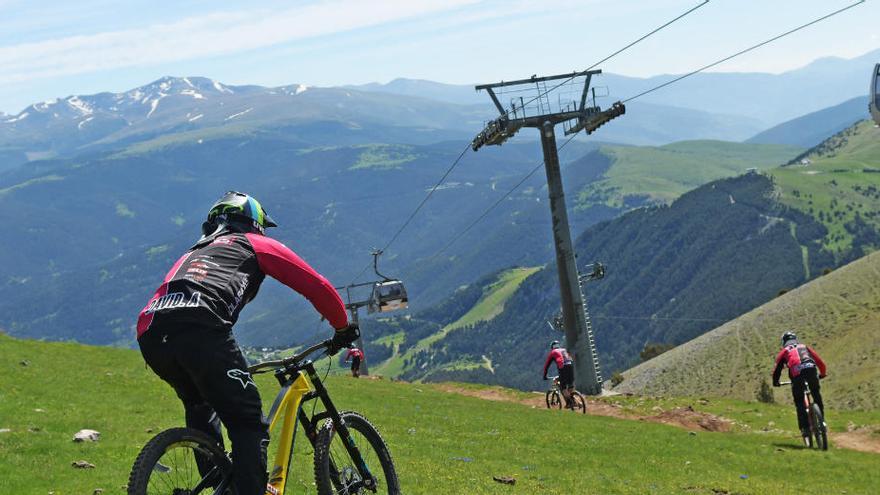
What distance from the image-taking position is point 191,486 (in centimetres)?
795

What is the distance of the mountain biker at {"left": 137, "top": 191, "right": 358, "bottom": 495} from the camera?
7.75m

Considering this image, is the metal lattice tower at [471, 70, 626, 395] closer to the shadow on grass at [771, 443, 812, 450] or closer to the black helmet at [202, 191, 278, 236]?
the shadow on grass at [771, 443, 812, 450]

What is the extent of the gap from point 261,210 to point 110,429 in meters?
12.3

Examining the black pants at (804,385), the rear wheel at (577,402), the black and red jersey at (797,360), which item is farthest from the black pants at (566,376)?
the black pants at (804,385)

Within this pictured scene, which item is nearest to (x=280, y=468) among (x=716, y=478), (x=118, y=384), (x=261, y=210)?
(x=261, y=210)

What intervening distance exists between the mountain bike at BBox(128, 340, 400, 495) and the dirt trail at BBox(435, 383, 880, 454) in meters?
21.9

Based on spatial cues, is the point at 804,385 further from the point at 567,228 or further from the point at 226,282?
the point at 567,228

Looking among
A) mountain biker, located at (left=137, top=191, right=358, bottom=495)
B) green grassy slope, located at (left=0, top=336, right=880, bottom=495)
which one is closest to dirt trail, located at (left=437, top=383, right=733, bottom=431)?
green grassy slope, located at (left=0, top=336, right=880, bottom=495)

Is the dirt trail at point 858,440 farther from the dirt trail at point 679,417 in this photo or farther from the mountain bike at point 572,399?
the mountain bike at point 572,399

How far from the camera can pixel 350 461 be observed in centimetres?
964

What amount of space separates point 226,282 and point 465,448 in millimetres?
12862

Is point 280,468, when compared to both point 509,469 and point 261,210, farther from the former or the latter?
point 509,469

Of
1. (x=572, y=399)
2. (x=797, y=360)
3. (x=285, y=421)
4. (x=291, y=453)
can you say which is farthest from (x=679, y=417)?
(x=285, y=421)

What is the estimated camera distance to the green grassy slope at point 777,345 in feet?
300
